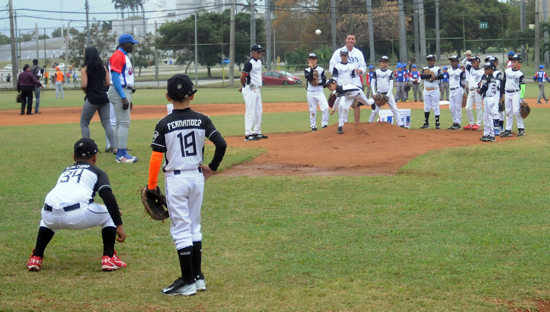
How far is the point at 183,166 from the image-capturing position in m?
4.59

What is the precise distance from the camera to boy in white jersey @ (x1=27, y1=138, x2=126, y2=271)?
195 inches

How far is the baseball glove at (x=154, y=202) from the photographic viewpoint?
490 centimetres

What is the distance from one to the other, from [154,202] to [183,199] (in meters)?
0.52

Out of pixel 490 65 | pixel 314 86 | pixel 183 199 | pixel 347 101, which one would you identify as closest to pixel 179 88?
pixel 183 199

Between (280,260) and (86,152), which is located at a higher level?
(86,152)

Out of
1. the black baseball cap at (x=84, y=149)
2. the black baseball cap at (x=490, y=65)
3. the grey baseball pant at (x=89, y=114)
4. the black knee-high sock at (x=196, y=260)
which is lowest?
the black knee-high sock at (x=196, y=260)

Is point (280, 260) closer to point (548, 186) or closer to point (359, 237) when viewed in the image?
point (359, 237)

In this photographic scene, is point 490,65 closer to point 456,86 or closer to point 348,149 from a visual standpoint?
point 456,86

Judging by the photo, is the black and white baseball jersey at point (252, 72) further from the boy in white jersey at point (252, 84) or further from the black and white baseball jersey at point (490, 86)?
the black and white baseball jersey at point (490, 86)

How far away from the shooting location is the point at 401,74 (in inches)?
1103

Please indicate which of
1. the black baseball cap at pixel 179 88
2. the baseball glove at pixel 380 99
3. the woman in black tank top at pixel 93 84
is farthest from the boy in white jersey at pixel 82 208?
the baseball glove at pixel 380 99

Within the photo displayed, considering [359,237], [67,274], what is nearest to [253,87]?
[359,237]

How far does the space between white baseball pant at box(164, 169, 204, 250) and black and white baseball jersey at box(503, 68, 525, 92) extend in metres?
11.0

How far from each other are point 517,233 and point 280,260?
8.31 feet
